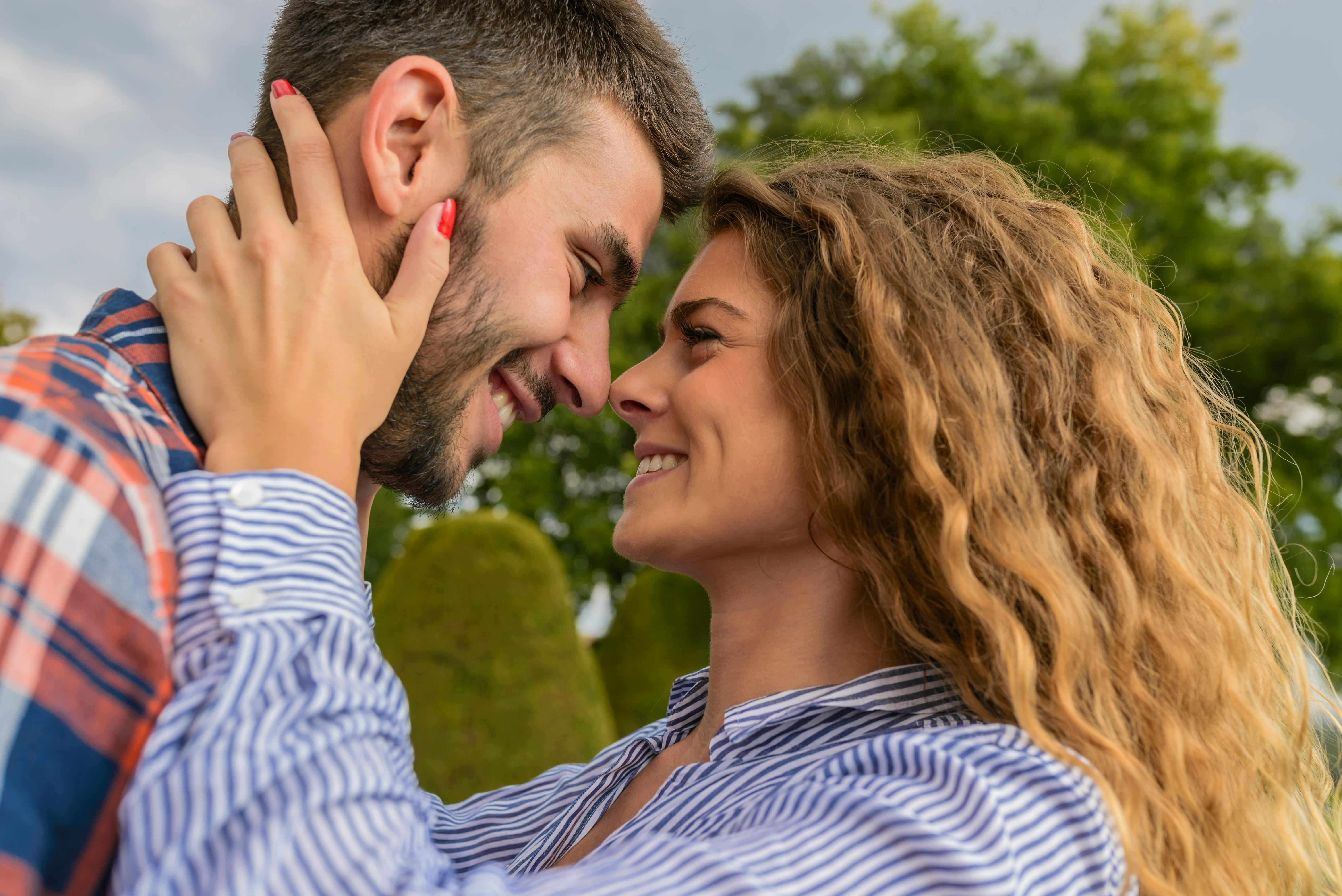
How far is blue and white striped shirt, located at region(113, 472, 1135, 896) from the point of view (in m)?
1.31

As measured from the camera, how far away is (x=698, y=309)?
8.92ft

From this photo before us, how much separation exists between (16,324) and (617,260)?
78.3 feet

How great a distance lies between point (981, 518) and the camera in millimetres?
2168

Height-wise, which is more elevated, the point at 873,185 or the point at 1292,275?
the point at 1292,275

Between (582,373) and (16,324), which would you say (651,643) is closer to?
(582,373)

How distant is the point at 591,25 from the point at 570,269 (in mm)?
671

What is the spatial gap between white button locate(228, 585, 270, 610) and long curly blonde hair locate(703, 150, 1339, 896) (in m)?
1.37

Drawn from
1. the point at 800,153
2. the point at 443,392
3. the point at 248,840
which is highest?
the point at 800,153

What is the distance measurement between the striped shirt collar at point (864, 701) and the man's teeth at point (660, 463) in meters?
0.71

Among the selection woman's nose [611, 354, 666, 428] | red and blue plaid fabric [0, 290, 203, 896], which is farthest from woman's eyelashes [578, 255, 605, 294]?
red and blue plaid fabric [0, 290, 203, 896]

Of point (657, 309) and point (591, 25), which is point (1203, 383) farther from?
point (657, 309)

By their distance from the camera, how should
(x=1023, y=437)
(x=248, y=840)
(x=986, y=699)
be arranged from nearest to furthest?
(x=248, y=840) < (x=986, y=699) < (x=1023, y=437)

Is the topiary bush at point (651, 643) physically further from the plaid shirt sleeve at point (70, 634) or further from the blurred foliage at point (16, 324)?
the blurred foliage at point (16, 324)

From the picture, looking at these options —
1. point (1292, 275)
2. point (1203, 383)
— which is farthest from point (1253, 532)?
point (1292, 275)
